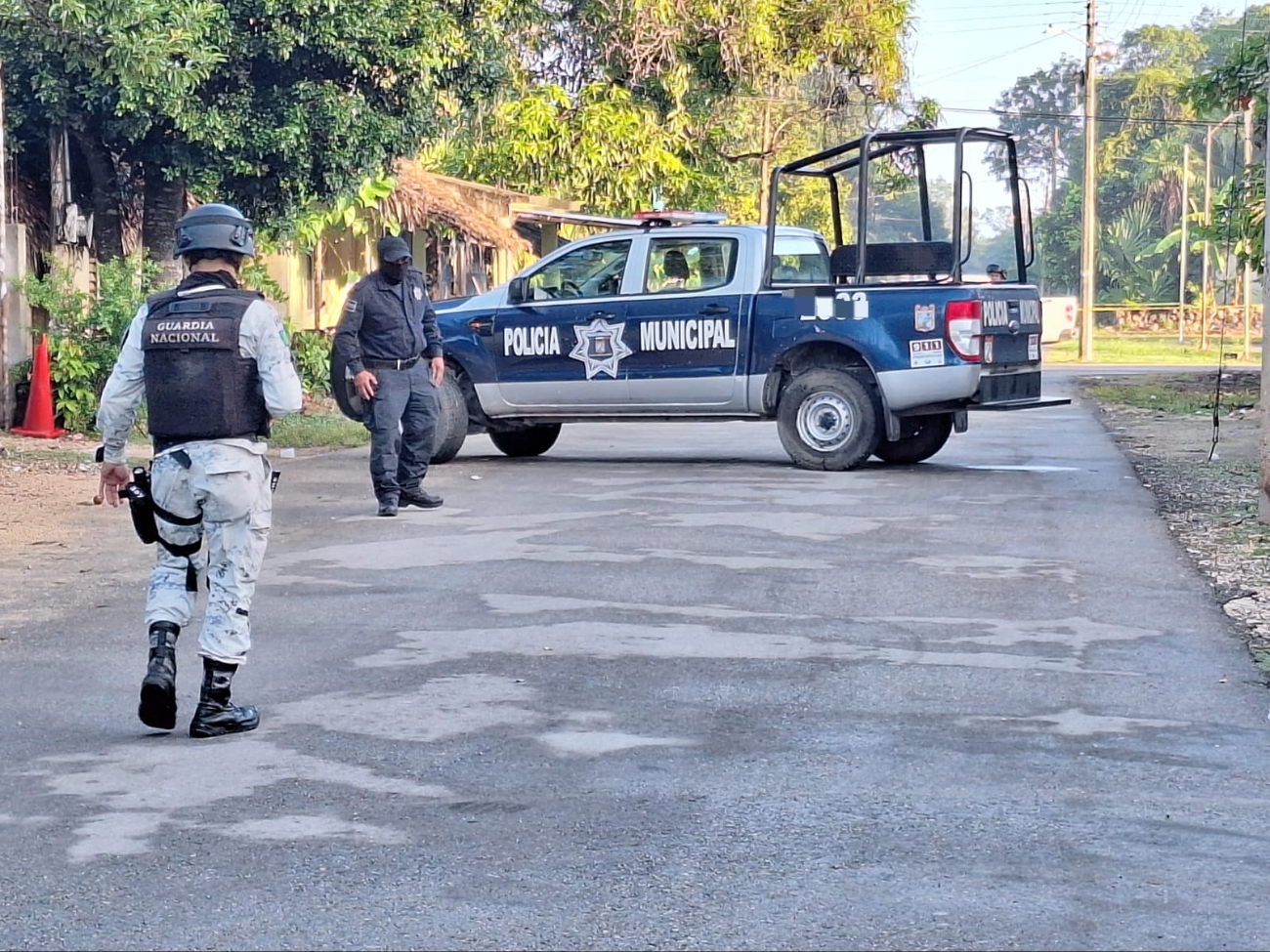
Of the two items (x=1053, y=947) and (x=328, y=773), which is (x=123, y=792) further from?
(x=1053, y=947)

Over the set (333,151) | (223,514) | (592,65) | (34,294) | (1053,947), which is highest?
(592,65)

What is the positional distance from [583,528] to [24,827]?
6.23 m

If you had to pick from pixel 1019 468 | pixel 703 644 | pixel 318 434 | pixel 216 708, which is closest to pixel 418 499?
pixel 703 644

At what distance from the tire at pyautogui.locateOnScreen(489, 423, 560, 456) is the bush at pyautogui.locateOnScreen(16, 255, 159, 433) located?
3730mm

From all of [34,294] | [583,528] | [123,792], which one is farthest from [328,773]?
[34,294]

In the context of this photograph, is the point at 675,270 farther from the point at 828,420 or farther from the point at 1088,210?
the point at 1088,210

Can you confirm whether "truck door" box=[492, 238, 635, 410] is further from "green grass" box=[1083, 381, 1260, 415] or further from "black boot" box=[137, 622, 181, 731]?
"green grass" box=[1083, 381, 1260, 415]

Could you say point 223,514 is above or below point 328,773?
above

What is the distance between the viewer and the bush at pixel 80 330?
56.9ft

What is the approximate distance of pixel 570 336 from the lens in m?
15.2

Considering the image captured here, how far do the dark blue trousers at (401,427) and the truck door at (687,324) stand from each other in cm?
339

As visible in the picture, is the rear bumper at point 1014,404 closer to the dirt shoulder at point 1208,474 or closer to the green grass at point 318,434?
the dirt shoulder at point 1208,474

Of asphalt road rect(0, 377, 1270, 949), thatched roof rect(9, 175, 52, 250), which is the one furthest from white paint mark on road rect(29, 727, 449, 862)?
thatched roof rect(9, 175, 52, 250)

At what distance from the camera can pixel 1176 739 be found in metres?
5.92
